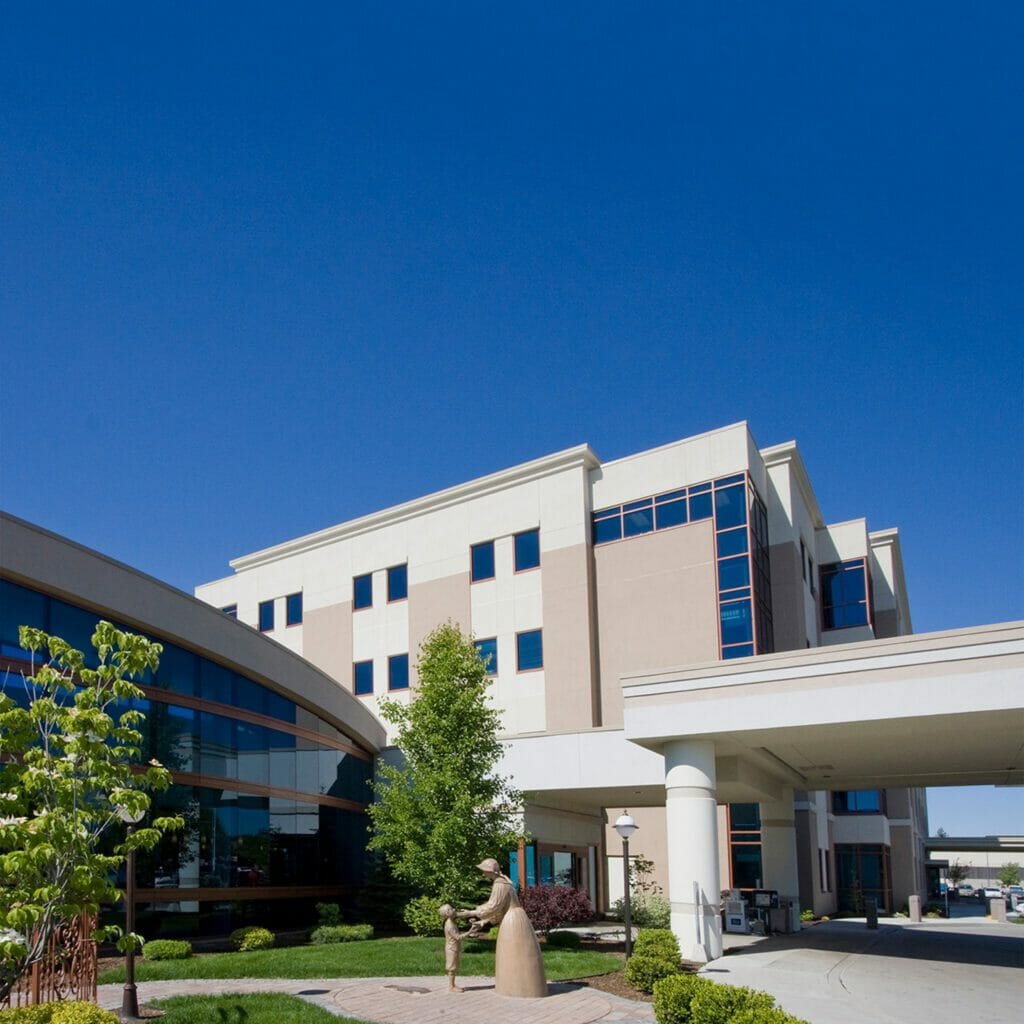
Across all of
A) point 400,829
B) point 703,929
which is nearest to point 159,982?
point 400,829

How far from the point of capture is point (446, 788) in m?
23.8

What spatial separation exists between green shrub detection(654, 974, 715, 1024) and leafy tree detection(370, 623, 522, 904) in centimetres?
1086

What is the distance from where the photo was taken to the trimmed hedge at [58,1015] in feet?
34.1

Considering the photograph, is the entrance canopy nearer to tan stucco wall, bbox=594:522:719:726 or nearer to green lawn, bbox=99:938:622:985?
green lawn, bbox=99:938:622:985

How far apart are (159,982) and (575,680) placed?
21.0 m

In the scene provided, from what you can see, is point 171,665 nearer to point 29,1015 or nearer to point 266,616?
point 29,1015

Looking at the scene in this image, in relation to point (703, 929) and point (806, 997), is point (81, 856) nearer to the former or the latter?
point (806, 997)

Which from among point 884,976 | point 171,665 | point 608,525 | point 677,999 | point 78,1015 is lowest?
point 884,976

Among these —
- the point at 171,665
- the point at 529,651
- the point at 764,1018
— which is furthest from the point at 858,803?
the point at 764,1018

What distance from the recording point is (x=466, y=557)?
41000 mm

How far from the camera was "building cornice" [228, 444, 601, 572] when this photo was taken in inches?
1532

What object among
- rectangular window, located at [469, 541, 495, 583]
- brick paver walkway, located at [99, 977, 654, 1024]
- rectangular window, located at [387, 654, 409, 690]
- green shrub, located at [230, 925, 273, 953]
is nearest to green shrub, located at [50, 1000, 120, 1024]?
brick paver walkway, located at [99, 977, 654, 1024]

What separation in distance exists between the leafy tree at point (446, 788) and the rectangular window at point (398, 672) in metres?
16.0

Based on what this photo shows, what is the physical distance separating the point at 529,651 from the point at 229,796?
16.2 m
